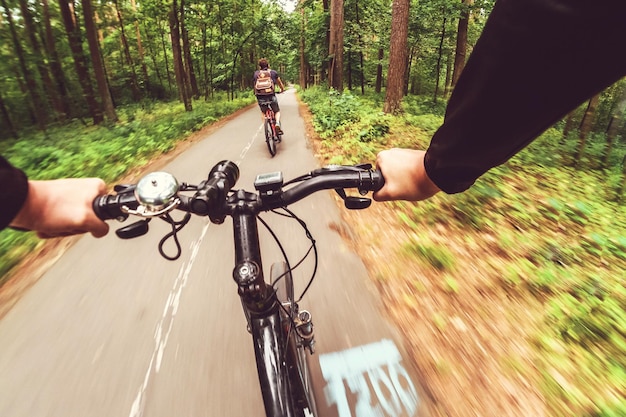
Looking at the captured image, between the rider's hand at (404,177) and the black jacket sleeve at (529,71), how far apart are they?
26 cm

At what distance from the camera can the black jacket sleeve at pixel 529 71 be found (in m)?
0.58

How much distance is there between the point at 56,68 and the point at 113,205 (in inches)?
884

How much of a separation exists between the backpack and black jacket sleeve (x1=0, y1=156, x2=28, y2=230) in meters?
9.15

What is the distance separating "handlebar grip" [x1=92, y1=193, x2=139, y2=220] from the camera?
122 centimetres

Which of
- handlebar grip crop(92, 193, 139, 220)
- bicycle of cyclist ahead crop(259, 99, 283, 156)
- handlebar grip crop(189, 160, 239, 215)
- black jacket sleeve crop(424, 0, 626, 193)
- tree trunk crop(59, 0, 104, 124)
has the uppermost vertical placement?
tree trunk crop(59, 0, 104, 124)

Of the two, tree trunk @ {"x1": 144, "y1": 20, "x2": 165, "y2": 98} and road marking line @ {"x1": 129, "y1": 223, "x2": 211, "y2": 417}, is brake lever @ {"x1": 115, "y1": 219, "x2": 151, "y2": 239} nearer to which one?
road marking line @ {"x1": 129, "y1": 223, "x2": 211, "y2": 417}

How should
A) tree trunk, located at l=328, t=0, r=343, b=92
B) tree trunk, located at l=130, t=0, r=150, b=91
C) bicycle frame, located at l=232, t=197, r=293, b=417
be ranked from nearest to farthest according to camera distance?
1. bicycle frame, located at l=232, t=197, r=293, b=417
2. tree trunk, located at l=328, t=0, r=343, b=92
3. tree trunk, located at l=130, t=0, r=150, b=91

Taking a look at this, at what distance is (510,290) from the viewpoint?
3.44 metres

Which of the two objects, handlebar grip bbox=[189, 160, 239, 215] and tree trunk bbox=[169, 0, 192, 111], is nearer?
handlebar grip bbox=[189, 160, 239, 215]

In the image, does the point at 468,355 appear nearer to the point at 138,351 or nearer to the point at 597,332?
the point at 597,332

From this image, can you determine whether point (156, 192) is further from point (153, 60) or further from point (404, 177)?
point (153, 60)

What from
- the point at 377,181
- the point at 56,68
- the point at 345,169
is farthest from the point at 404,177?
the point at 56,68

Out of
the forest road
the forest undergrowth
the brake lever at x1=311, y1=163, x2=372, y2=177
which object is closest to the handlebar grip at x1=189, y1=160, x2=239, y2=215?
the brake lever at x1=311, y1=163, x2=372, y2=177

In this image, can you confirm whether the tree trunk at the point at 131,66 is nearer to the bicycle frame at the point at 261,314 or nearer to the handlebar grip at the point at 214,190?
the handlebar grip at the point at 214,190
